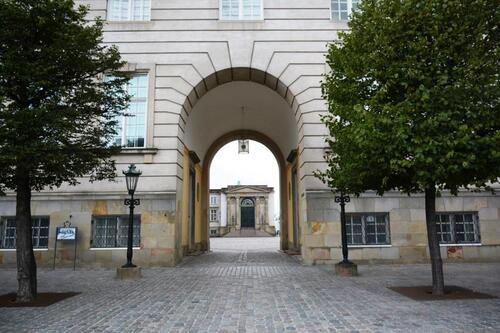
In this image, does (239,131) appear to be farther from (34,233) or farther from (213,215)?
(213,215)

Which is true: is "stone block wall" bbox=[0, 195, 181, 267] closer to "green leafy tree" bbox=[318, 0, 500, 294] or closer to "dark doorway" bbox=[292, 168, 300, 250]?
"dark doorway" bbox=[292, 168, 300, 250]

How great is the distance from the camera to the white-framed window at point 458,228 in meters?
14.3

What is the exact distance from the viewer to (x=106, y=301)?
7832mm

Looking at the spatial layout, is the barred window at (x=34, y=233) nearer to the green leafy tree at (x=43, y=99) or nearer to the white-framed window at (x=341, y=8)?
the green leafy tree at (x=43, y=99)

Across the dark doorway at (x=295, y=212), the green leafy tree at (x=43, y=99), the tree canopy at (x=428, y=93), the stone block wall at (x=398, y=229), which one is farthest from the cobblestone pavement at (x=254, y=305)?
the dark doorway at (x=295, y=212)

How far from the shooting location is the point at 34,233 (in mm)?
14047

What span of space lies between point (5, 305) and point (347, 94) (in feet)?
26.8

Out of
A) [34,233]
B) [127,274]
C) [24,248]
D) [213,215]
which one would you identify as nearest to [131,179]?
[127,274]

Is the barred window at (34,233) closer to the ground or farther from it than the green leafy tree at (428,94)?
closer to the ground

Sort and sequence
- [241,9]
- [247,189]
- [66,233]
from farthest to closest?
[247,189]
[241,9]
[66,233]

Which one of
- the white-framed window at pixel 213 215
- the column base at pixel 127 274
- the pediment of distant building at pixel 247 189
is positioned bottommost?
the column base at pixel 127 274

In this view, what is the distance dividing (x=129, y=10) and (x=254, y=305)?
1276 cm

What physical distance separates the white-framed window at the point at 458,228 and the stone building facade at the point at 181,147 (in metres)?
0.04

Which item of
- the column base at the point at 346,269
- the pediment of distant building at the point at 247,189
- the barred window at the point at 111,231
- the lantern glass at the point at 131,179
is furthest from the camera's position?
the pediment of distant building at the point at 247,189
